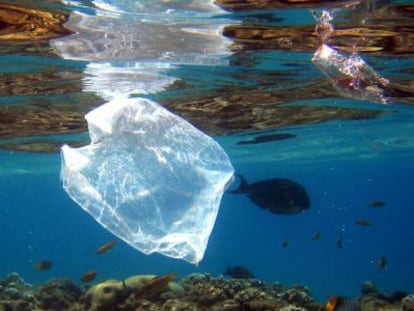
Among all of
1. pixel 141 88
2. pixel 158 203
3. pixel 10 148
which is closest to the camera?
pixel 158 203

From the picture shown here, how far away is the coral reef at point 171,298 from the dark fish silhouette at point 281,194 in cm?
401

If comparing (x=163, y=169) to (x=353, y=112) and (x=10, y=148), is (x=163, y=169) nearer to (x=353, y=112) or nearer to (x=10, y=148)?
(x=353, y=112)

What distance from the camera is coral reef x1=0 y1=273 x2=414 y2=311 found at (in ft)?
34.2

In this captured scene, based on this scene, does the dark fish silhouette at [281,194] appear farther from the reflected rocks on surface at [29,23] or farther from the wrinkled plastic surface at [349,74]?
the reflected rocks on surface at [29,23]

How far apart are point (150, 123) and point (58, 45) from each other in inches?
199

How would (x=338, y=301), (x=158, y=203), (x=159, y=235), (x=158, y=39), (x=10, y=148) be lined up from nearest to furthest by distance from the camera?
(x=159, y=235) < (x=158, y=203) < (x=338, y=301) < (x=158, y=39) < (x=10, y=148)

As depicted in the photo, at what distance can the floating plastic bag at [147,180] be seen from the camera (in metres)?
6.01

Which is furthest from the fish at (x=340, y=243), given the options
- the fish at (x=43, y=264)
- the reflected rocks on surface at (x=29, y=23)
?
the reflected rocks on surface at (x=29, y=23)

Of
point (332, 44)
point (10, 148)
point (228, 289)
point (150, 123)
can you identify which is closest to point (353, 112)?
point (332, 44)

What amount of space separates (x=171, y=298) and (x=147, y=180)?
222 inches

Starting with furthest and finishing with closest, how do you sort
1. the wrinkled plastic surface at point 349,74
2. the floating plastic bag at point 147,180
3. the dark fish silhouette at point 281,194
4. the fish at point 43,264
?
the dark fish silhouette at point 281,194, the fish at point 43,264, the wrinkled plastic surface at point 349,74, the floating plastic bag at point 147,180

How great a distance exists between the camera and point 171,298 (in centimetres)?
1127

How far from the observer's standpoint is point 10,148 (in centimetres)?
2633

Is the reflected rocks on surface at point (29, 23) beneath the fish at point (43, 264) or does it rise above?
above
